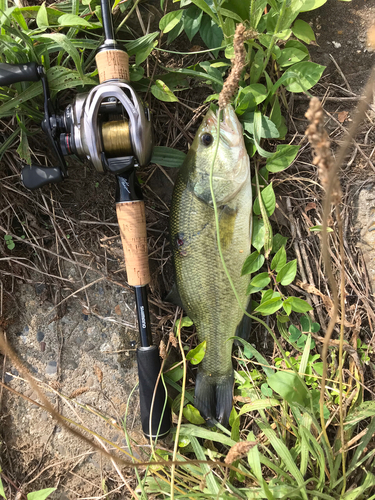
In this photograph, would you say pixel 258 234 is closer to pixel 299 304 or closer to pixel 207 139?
pixel 299 304

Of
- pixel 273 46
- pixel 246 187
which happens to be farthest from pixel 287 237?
pixel 273 46

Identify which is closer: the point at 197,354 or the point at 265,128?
the point at 265,128

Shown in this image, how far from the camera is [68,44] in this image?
2074 millimetres

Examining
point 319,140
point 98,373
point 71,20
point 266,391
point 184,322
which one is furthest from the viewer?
point 98,373

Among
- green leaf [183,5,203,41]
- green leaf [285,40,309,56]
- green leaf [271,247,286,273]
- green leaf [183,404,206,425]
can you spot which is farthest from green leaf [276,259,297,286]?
green leaf [183,5,203,41]

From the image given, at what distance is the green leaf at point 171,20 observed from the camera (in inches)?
85.1

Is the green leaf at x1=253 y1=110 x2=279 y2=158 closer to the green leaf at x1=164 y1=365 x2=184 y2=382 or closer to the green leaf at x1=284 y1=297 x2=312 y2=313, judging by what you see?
the green leaf at x1=284 y1=297 x2=312 y2=313

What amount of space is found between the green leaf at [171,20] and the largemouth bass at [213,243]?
58 cm

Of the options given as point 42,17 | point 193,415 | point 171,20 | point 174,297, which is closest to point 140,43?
point 171,20

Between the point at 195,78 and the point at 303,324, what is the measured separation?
176cm

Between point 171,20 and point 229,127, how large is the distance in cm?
74

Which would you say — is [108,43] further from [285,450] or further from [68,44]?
[285,450]

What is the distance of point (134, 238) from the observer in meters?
2.20

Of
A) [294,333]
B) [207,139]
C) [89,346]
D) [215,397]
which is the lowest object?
[215,397]
